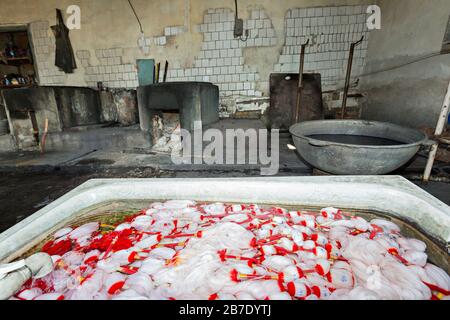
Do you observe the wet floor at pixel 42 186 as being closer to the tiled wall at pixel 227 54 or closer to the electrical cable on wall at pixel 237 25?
the tiled wall at pixel 227 54

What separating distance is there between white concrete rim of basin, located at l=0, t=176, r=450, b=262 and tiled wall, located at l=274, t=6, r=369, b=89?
4.18 meters

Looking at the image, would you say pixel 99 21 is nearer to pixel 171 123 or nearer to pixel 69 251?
pixel 171 123

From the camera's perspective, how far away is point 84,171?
3576mm

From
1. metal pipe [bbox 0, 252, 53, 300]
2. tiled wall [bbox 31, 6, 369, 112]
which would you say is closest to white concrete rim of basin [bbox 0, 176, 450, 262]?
metal pipe [bbox 0, 252, 53, 300]

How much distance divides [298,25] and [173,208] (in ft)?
16.7

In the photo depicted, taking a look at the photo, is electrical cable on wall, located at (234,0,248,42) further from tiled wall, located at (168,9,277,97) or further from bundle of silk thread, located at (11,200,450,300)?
bundle of silk thread, located at (11,200,450,300)

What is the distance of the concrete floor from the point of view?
2.60 m

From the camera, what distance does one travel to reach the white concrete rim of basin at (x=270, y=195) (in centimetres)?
141

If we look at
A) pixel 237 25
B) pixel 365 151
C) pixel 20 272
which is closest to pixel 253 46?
pixel 237 25

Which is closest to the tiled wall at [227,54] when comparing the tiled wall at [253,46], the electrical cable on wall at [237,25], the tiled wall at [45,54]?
the tiled wall at [253,46]

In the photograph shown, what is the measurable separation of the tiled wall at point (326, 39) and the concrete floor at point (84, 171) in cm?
208

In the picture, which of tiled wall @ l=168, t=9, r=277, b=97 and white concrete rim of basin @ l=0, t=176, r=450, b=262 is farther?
tiled wall @ l=168, t=9, r=277, b=97

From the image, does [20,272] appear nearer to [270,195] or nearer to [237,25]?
[270,195]

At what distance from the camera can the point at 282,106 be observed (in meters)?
4.97
